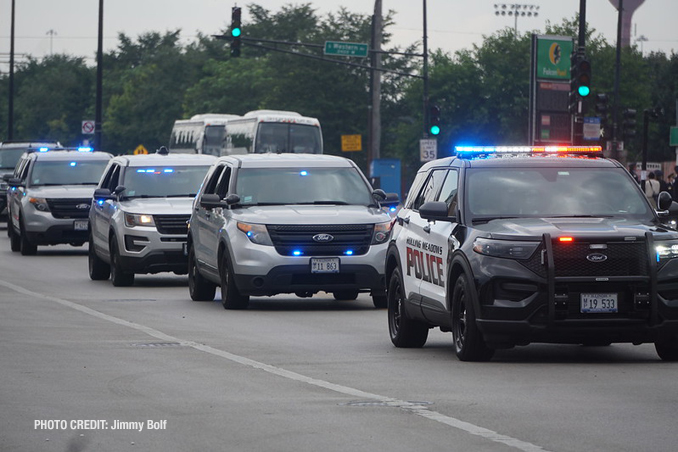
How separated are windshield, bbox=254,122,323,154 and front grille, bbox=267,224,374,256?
42730 millimetres

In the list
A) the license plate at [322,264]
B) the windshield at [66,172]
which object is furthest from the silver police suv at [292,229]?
the windshield at [66,172]

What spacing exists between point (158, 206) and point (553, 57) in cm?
3013

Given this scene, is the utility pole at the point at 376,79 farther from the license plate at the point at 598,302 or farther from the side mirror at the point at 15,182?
the license plate at the point at 598,302

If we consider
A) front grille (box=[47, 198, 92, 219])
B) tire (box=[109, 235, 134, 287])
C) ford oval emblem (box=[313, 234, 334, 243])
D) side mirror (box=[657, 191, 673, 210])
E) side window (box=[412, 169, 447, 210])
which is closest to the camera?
side mirror (box=[657, 191, 673, 210])

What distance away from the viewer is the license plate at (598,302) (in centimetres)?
1275

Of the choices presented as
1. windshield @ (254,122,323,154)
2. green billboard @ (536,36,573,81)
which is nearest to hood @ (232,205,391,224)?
green billboard @ (536,36,573,81)

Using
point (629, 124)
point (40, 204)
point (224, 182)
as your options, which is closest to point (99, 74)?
point (629, 124)

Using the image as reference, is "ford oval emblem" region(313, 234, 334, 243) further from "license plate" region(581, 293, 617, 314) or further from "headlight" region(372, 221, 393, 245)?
"license plate" region(581, 293, 617, 314)

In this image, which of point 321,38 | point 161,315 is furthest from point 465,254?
point 321,38

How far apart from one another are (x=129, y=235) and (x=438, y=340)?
8781 mm

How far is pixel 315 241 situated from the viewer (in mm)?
19156

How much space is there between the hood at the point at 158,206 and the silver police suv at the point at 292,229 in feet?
9.10

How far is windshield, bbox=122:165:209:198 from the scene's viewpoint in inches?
982

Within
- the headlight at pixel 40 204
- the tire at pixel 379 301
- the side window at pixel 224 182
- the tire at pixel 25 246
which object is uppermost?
the side window at pixel 224 182
